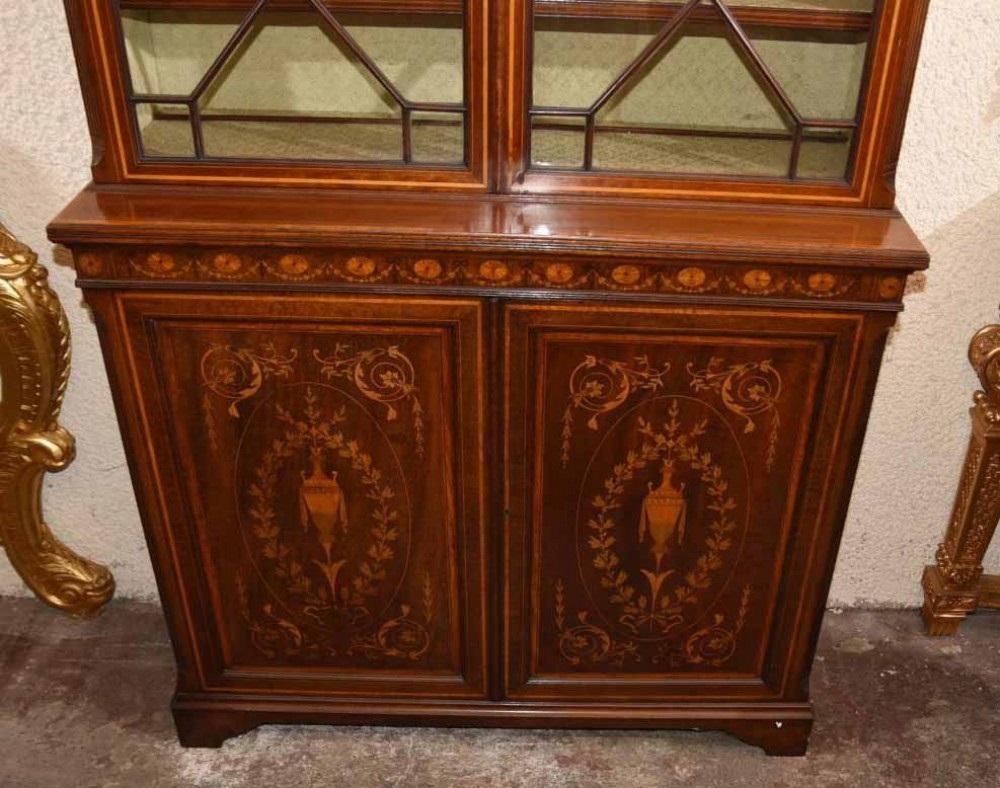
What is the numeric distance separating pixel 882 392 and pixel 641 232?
34.1 inches

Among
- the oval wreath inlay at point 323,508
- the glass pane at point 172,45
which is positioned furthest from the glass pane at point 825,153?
the glass pane at point 172,45

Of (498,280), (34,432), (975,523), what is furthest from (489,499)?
(975,523)

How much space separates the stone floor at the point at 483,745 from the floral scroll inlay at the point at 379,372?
0.79 m

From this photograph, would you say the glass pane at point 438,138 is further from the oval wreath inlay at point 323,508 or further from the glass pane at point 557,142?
the oval wreath inlay at point 323,508

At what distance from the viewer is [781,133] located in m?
Result: 1.68

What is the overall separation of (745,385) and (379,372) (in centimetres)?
59

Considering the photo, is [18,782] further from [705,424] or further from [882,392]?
[882,392]

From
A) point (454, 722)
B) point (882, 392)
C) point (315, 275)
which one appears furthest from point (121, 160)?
point (882, 392)

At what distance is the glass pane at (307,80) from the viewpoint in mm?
1645

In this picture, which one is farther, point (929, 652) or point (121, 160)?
point (929, 652)

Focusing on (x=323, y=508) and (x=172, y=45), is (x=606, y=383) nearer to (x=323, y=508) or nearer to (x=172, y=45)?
(x=323, y=508)

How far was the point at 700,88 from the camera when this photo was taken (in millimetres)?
1668

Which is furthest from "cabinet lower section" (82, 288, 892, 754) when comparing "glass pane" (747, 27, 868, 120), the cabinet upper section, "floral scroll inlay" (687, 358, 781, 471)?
"glass pane" (747, 27, 868, 120)

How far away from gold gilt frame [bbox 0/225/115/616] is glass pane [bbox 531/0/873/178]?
103 cm
